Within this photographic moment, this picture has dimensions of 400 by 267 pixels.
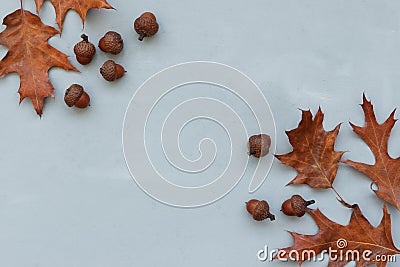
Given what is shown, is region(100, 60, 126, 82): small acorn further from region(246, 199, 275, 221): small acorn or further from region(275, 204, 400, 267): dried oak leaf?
region(275, 204, 400, 267): dried oak leaf

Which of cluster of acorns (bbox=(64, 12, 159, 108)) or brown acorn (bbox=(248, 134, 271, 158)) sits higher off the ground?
cluster of acorns (bbox=(64, 12, 159, 108))

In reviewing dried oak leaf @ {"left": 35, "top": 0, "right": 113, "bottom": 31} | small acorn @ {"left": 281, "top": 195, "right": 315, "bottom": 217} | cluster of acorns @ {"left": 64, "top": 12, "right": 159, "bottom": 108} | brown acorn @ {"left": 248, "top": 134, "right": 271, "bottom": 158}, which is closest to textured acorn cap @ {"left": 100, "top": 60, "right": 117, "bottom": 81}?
cluster of acorns @ {"left": 64, "top": 12, "right": 159, "bottom": 108}

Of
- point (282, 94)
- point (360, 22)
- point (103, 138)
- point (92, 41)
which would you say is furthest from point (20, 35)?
point (360, 22)

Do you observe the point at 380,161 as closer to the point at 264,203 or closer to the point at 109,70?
the point at 264,203

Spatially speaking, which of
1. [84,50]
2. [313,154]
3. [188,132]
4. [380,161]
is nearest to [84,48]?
[84,50]

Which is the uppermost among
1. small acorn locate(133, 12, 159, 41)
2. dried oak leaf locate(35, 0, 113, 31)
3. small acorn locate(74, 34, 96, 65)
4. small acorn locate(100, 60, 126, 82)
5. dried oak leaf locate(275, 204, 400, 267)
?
dried oak leaf locate(35, 0, 113, 31)

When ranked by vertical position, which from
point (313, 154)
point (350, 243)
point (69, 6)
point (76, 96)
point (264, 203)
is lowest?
point (350, 243)
